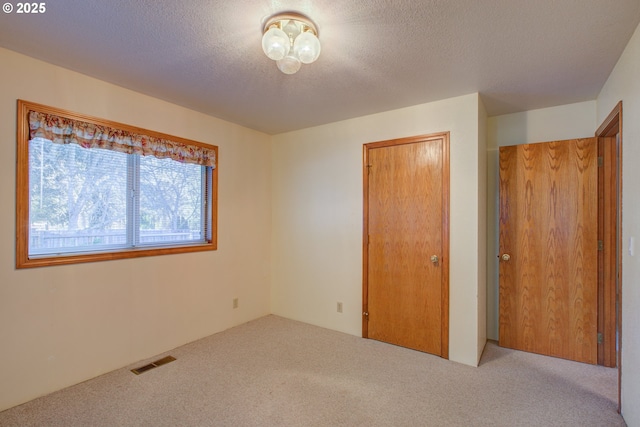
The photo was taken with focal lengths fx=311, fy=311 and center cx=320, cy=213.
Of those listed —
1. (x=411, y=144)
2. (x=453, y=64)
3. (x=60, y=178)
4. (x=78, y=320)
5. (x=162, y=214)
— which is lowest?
(x=78, y=320)

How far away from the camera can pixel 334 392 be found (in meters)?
2.27

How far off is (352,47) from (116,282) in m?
2.59

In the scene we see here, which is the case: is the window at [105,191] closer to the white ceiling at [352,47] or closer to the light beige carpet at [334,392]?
the white ceiling at [352,47]

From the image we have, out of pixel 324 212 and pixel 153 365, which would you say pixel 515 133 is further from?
pixel 153 365

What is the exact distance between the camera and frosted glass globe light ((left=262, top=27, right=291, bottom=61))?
169cm

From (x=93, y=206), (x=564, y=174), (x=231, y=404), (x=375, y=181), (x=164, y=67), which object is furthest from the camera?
(x=375, y=181)

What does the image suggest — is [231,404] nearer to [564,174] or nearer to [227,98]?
[227,98]

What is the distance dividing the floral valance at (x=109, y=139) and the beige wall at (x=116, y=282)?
0.11 m

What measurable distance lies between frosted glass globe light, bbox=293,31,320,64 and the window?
1.79 m

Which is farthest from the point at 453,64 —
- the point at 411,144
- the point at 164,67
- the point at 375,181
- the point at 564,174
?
the point at 164,67

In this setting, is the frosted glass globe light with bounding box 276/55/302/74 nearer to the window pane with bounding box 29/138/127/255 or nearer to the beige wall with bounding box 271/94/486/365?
the beige wall with bounding box 271/94/486/365

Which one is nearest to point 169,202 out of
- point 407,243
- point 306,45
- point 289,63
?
point 289,63

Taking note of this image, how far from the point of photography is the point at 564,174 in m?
2.88

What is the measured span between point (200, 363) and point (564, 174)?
3.70 meters
